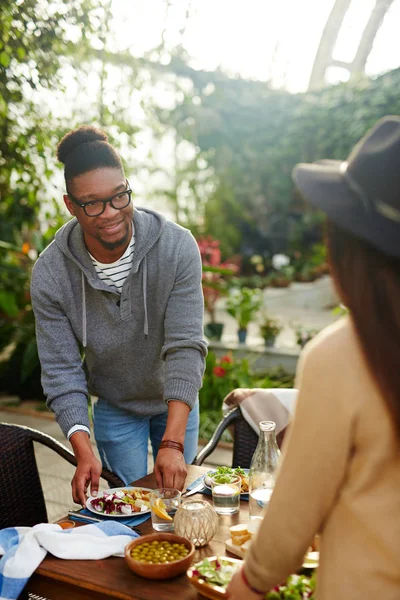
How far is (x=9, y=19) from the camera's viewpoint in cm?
383

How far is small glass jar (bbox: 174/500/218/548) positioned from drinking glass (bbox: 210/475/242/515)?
171 mm

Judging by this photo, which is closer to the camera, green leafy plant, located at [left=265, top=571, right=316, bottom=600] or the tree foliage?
green leafy plant, located at [left=265, top=571, right=316, bottom=600]

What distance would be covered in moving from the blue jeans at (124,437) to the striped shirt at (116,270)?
44cm

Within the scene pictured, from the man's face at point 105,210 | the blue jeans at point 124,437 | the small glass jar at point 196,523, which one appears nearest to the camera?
the small glass jar at point 196,523

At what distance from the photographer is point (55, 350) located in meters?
2.20

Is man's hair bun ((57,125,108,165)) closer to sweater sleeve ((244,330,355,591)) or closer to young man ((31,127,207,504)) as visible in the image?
young man ((31,127,207,504))

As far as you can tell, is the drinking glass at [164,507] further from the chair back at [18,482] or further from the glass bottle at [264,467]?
the chair back at [18,482]

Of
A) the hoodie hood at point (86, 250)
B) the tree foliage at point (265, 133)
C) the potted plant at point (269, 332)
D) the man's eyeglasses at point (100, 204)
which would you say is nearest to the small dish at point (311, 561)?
the hoodie hood at point (86, 250)

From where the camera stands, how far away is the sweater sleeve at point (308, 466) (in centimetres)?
97

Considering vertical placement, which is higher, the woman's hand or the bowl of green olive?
the woman's hand

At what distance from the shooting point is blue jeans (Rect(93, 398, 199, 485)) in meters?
2.34

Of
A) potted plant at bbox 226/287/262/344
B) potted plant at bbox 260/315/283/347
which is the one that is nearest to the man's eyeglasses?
potted plant at bbox 226/287/262/344

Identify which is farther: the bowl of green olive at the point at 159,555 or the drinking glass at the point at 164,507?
the drinking glass at the point at 164,507

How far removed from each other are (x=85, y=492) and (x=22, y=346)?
3926 millimetres
